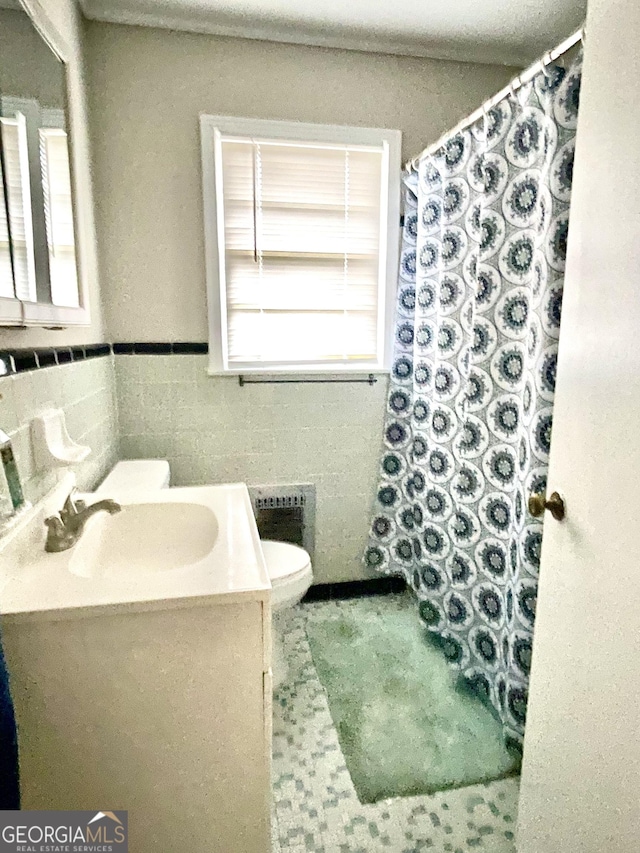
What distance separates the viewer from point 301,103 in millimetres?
2037

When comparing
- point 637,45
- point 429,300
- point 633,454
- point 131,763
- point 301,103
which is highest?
point 301,103

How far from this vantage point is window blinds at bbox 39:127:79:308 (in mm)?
1229

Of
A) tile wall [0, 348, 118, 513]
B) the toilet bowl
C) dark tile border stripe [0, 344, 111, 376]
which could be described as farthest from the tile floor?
dark tile border stripe [0, 344, 111, 376]

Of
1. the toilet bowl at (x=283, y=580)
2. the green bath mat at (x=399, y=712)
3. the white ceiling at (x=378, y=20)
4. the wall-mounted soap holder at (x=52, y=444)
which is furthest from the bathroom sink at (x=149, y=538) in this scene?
the white ceiling at (x=378, y=20)

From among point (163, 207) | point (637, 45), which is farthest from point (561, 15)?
Result: point (163, 207)

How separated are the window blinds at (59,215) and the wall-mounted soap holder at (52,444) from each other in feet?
1.00

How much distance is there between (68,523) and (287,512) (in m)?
1.29

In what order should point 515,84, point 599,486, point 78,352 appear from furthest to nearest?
point 78,352
point 515,84
point 599,486

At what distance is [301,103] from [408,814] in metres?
2.47

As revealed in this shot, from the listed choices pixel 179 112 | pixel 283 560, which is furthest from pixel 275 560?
pixel 179 112

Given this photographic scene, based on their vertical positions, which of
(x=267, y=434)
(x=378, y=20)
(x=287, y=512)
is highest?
(x=378, y=20)

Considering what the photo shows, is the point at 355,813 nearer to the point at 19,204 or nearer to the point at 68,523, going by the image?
the point at 68,523

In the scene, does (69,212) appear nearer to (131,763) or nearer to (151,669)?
(151,669)

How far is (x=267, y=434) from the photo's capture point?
2234 millimetres
